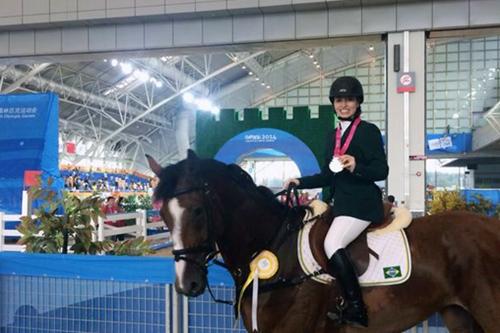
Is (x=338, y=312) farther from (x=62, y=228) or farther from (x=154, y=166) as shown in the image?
(x=62, y=228)

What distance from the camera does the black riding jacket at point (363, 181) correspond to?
2170 mm

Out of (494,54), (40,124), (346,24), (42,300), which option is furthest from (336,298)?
(494,54)

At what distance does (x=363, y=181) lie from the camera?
2.23m

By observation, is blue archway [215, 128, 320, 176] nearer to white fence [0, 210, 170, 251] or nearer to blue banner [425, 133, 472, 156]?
white fence [0, 210, 170, 251]

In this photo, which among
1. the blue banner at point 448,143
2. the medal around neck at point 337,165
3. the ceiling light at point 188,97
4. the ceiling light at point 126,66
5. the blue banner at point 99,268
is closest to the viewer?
the medal around neck at point 337,165

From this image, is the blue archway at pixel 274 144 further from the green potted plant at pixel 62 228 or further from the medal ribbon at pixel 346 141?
the medal ribbon at pixel 346 141

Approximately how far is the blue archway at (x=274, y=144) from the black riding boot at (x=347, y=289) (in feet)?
14.4

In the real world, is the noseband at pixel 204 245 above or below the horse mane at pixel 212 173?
below

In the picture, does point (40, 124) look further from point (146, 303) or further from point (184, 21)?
point (146, 303)

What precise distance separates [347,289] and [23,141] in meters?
6.05

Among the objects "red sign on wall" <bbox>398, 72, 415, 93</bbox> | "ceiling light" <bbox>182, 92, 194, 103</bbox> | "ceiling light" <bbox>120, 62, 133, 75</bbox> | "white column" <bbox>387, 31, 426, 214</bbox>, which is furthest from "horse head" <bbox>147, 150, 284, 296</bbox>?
"ceiling light" <bbox>182, 92, 194, 103</bbox>

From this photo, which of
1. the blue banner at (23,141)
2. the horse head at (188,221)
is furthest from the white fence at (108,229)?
the horse head at (188,221)

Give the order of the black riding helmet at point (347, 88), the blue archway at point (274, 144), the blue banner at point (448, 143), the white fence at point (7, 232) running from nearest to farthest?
the black riding helmet at point (347, 88), the white fence at point (7, 232), the blue archway at point (274, 144), the blue banner at point (448, 143)

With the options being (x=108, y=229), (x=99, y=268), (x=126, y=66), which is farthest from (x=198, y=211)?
(x=126, y=66)
